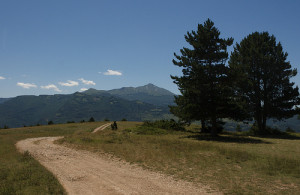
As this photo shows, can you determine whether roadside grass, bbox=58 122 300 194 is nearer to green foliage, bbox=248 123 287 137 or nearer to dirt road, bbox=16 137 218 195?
dirt road, bbox=16 137 218 195

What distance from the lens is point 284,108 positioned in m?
36.2

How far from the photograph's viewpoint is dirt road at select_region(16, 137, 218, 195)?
962 cm

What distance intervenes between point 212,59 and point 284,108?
17735mm

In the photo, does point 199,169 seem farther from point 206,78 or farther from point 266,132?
point 266,132

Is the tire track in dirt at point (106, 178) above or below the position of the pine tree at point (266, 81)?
below

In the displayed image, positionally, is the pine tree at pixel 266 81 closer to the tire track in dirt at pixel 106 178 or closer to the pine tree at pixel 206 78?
the pine tree at pixel 206 78

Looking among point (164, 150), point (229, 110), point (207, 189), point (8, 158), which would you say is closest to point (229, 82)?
point (229, 110)

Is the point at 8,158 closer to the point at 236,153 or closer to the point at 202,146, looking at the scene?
the point at 202,146

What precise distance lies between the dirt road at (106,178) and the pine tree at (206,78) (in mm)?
16381

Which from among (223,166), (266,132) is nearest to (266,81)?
(266,132)

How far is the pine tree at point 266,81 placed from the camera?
3572 cm

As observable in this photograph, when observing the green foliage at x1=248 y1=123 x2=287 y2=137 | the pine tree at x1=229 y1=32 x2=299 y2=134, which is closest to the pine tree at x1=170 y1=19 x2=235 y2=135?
the pine tree at x1=229 y1=32 x2=299 y2=134

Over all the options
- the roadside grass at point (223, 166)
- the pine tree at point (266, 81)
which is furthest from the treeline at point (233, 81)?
the roadside grass at point (223, 166)

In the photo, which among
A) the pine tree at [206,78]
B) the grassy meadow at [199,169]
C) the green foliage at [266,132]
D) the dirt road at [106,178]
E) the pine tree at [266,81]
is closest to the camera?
the dirt road at [106,178]
